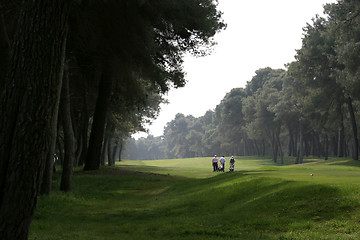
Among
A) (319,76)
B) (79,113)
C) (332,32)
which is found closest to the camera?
(79,113)

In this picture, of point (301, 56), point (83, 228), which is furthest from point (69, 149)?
point (301, 56)

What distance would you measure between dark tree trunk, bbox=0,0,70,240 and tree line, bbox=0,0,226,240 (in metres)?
0.01

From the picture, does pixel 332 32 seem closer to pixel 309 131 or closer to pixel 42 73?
pixel 309 131

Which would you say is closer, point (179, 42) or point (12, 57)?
point (12, 57)

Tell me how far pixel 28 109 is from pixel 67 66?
1156 centimetres

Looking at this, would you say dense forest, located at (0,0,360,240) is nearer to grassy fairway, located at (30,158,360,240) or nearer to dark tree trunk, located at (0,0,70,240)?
dark tree trunk, located at (0,0,70,240)

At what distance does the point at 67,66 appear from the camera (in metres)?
16.5

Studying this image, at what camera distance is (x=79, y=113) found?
34.1 metres

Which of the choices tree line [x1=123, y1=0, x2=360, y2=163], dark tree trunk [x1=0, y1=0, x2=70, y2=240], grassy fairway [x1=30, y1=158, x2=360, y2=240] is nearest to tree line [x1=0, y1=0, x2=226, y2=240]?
dark tree trunk [x1=0, y1=0, x2=70, y2=240]

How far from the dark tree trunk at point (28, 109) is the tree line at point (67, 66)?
0.05ft

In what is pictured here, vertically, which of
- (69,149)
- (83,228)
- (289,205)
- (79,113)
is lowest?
(83,228)

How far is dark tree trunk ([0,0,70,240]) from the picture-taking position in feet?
17.4

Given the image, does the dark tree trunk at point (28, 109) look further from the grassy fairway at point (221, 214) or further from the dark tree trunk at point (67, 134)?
the dark tree trunk at point (67, 134)

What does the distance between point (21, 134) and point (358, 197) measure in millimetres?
8888
